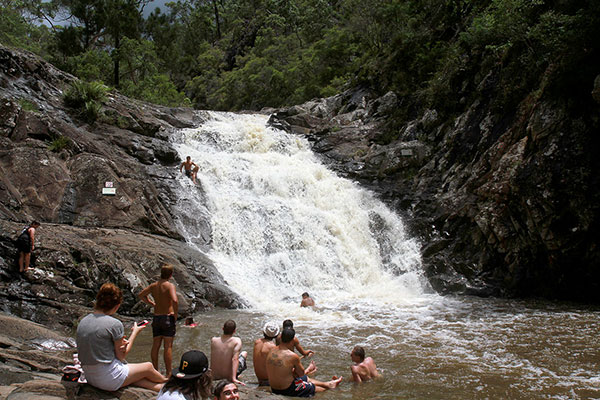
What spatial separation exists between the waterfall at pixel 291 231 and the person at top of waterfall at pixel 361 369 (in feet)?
16.8

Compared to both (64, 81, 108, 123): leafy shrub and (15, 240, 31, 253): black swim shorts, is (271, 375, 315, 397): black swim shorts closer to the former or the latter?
(15, 240, 31, 253): black swim shorts

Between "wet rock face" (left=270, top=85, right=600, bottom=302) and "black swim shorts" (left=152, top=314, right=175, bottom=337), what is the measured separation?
952 cm

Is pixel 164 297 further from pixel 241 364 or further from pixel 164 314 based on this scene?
pixel 241 364

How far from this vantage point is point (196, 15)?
175 feet

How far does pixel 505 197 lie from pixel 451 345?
6447 mm

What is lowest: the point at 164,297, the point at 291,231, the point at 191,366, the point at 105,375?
the point at 105,375

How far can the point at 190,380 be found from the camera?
10.7 ft

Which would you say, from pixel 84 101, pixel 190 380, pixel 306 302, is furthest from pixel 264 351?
pixel 84 101

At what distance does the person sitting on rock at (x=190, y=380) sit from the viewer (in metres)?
3.21

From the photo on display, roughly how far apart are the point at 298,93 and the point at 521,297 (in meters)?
23.8

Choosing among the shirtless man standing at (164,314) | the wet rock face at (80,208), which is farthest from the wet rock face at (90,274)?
the shirtless man standing at (164,314)

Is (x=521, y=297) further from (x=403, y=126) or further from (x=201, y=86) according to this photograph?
(x=201, y=86)

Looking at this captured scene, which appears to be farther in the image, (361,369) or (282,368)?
(361,369)

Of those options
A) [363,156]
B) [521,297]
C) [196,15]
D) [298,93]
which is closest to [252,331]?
[521,297]
